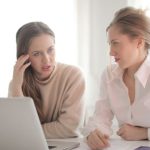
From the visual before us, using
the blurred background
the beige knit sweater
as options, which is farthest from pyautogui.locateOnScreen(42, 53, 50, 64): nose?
the blurred background

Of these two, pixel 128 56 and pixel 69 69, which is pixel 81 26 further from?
pixel 128 56

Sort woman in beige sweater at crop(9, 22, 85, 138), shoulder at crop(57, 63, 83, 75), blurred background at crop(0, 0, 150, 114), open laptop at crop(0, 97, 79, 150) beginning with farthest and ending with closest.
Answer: blurred background at crop(0, 0, 150, 114)
shoulder at crop(57, 63, 83, 75)
woman in beige sweater at crop(9, 22, 85, 138)
open laptop at crop(0, 97, 79, 150)

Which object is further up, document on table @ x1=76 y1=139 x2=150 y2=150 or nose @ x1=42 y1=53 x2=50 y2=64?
nose @ x1=42 y1=53 x2=50 y2=64

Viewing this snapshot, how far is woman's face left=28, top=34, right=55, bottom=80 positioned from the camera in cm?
175

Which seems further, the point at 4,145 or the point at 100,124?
the point at 100,124

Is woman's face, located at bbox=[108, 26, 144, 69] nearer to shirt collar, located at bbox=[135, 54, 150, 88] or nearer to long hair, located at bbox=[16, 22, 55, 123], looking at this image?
shirt collar, located at bbox=[135, 54, 150, 88]

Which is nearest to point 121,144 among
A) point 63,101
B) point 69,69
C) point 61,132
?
point 61,132

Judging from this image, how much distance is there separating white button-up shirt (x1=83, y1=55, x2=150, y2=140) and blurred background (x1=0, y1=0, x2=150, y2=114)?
0.91 meters

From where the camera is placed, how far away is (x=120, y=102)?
63.1 inches

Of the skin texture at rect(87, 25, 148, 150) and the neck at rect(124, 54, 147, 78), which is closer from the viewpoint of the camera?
the skin texture at rect(87, 25, 148, 150)

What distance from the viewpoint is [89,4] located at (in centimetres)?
272

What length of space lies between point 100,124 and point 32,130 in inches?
22.3

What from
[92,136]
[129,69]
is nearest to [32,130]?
[92,136]

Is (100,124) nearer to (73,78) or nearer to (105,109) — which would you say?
(105,109)
